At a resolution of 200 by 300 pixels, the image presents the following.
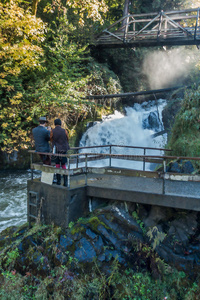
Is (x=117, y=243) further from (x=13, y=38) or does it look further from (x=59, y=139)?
(x=13, y=38)

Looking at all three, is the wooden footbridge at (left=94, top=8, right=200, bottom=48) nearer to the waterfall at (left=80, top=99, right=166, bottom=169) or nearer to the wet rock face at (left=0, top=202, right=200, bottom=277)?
the waterfall at (left=80, top=99, right=166, bottom=169)

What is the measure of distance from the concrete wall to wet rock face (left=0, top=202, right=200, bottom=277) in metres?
0.26

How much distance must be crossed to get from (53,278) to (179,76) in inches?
1040

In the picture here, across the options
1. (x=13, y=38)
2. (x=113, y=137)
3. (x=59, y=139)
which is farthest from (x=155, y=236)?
(x=13, y=38)

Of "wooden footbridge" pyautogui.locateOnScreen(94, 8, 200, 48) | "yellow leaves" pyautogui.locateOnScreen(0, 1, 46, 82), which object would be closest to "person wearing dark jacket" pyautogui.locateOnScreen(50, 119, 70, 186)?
"yellow leaves" pyautogui.locateOnScreen(0, 1, 46, 82)

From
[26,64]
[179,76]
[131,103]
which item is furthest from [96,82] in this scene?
[179,76]

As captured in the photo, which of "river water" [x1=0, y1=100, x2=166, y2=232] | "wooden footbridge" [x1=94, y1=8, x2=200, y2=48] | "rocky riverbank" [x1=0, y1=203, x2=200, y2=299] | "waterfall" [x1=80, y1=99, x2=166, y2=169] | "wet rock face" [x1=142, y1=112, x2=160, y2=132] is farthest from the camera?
"wet rock face" [x1=142, y1=112, x2=160, y2=132]

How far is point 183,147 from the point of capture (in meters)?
8.59

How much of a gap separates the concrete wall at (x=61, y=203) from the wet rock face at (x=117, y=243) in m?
0.26

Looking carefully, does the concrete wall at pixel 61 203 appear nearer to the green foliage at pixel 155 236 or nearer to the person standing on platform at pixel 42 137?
the person standing on platform at pixel 42 137

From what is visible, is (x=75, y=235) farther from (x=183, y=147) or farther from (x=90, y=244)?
(x=183, y=147)

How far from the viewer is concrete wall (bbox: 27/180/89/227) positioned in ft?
19.6

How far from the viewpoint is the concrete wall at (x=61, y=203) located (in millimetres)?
5988

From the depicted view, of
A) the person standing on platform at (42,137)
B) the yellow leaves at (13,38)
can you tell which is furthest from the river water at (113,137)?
the yellow leaves at (13,38)
